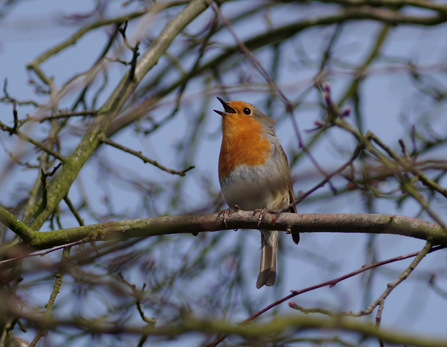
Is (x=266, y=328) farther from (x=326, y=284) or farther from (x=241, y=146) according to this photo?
(x=241, y=146)

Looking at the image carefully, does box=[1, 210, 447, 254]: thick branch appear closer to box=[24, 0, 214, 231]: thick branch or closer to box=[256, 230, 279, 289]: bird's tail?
box=[24, 0, 214, 231]: thick branch

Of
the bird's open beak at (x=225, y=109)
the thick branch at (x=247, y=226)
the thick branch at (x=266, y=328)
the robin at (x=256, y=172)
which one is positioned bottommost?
the thick branch at (x=266, y=328)

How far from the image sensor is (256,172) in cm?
622

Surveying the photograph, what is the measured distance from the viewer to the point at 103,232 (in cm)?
431

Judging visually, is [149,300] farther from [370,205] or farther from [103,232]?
[370,205]

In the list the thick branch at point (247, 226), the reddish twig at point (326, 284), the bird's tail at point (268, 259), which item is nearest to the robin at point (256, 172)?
the bird's tail at point (268, 259)

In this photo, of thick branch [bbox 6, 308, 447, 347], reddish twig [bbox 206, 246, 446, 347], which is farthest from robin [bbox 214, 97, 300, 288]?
thick branch [bbox 6, 308, 447, 347]

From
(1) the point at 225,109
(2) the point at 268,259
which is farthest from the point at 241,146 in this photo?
(2) the point at 268,259

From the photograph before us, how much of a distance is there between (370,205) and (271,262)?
154cm

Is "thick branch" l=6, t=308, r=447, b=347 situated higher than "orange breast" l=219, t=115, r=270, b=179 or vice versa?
"orange breast" l=219, t=115, r=270, b=179

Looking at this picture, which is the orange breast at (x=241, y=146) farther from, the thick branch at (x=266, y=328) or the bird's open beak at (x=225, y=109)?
the thick branch at (x=266, y=328)

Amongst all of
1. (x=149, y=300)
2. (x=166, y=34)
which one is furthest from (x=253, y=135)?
(x=149, y=300)

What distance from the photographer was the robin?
620cm

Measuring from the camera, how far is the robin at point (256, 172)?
6.20m
